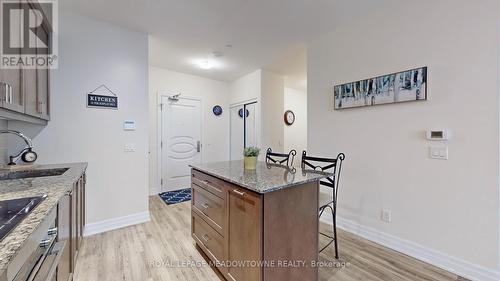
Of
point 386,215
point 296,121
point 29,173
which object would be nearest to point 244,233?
point 386,215

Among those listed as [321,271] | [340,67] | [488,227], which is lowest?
[321,271]

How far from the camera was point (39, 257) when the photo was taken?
0.81 m

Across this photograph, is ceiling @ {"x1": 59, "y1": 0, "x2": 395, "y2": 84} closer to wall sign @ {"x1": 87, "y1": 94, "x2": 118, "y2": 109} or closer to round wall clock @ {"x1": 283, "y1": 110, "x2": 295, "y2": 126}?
wall sign @ {"x1": 87, "y1": 94, "x2": 118, "y2": 109}

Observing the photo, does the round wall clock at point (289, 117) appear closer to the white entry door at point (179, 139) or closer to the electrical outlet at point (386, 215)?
the white entry door at point (179, 139)

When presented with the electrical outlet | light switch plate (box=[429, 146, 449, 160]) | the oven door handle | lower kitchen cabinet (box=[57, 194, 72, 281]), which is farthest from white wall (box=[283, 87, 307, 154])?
the oven door handle

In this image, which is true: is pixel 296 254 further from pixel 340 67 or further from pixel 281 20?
pixel 281 20

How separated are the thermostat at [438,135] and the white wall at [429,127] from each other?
2.1 inches

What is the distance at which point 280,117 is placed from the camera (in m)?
4.80

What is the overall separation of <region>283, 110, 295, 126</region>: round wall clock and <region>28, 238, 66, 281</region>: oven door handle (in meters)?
5.10

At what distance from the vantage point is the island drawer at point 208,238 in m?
1.78

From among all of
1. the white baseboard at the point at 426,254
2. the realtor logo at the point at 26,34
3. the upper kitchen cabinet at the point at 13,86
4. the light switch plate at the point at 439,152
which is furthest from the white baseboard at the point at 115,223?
the light switch plate at the point at 439,152

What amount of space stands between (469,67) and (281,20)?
6.26 feet

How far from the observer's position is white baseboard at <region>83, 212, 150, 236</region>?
263 centimetres

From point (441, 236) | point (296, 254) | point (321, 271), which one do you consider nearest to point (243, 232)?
point (296, 254)
